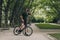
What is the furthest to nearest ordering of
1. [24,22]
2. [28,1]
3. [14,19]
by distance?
1. [28,1]
2. [14,19]
3. [24,22]

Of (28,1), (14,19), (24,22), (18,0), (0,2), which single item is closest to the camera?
(24,22)

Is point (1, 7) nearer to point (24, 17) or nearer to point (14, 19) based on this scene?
point (14, 19)

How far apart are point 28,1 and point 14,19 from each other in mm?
4688

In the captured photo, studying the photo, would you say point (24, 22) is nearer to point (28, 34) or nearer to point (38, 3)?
point (28, 34)

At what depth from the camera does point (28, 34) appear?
675 inches

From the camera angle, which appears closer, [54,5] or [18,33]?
[18,33]

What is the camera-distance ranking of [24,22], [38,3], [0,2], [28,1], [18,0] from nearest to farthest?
[24,22] < [0,2] < [18,0] < [28,1] < [38,3]

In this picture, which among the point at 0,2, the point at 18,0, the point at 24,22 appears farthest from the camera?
the point at 18,0

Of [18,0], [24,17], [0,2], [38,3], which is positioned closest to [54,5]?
[18,0]

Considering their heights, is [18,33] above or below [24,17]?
below

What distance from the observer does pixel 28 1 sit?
127 ft

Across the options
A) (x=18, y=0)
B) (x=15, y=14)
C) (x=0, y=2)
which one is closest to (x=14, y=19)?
(x=15, y=14)

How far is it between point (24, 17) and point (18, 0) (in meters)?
16.4

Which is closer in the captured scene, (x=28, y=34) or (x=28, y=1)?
(x=28, y=34)
